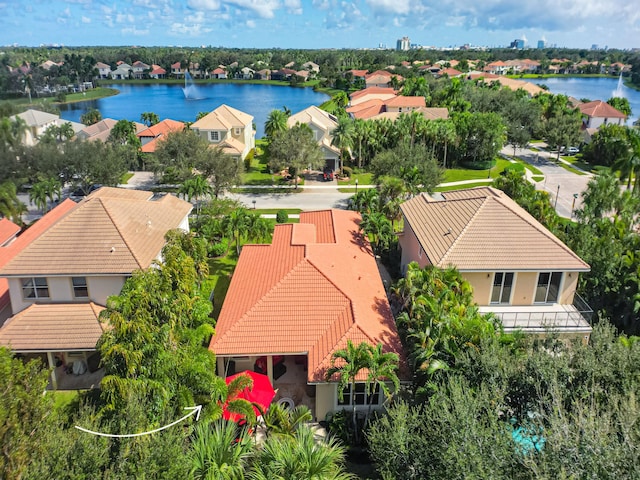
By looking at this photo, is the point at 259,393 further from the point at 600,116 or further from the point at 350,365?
the point at 600,116

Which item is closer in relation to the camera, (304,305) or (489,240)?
(304,305)

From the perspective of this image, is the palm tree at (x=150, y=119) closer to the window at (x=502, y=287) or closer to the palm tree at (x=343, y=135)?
the palm tree at (x=343, y=135)

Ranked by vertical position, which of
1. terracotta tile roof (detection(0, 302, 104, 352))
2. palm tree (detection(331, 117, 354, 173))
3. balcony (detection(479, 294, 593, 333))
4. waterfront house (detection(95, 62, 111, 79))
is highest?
waterfront house (detection(95, 62, 111, 79))

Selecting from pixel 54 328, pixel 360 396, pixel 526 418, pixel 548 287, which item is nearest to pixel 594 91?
pixel 548 287

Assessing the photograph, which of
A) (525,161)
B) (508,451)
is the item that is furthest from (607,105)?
(508,451)

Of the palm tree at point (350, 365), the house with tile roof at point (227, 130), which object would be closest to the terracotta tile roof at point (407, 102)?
the house with tile roof at point (227, 130)

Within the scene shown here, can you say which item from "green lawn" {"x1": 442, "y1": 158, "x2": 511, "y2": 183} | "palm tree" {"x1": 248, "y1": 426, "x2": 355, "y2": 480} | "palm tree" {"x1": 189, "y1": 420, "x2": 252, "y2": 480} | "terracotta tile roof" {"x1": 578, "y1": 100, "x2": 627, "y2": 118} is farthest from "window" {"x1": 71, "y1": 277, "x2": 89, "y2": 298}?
"terracotta tile roof" {"x1": 578, "y1": 100, "x2": 627, "y2": 118}

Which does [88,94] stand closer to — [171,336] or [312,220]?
[312,220]

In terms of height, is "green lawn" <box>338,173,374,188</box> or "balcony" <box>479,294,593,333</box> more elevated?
"balcony" <box>479,294,593,333</box>

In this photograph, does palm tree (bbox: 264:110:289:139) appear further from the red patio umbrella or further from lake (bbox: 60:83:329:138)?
the red patio umbrella
